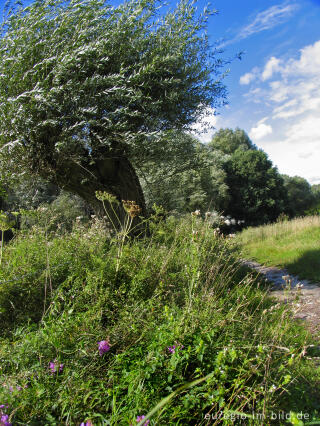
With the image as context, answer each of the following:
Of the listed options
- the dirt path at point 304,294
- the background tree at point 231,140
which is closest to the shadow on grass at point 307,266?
the dirt path at point 304,294

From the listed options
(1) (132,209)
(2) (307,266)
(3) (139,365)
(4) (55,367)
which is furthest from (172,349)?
(2) (307,266)

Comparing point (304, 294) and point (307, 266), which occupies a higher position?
point (304, 294)

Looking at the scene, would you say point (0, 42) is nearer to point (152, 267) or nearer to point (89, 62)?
point (89, 62)

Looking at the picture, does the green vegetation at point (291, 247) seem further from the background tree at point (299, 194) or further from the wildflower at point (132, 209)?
the background tree at point (299, 194)

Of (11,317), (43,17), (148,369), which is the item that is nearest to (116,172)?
(43,17)

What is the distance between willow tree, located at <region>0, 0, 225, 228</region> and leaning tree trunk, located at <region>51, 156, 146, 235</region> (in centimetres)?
3

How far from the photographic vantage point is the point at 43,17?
15.3 feet

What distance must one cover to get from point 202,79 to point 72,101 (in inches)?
120

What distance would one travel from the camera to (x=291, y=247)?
10906 millimetres

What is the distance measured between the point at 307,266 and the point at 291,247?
307 centimetres

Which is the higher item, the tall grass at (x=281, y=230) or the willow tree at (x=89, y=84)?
the willow tree at (x=89, y=84)

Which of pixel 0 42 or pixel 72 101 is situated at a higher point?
pixel 0 42

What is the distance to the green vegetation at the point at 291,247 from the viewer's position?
8023mm

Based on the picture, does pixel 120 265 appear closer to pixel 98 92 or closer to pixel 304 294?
pixel 98 92
